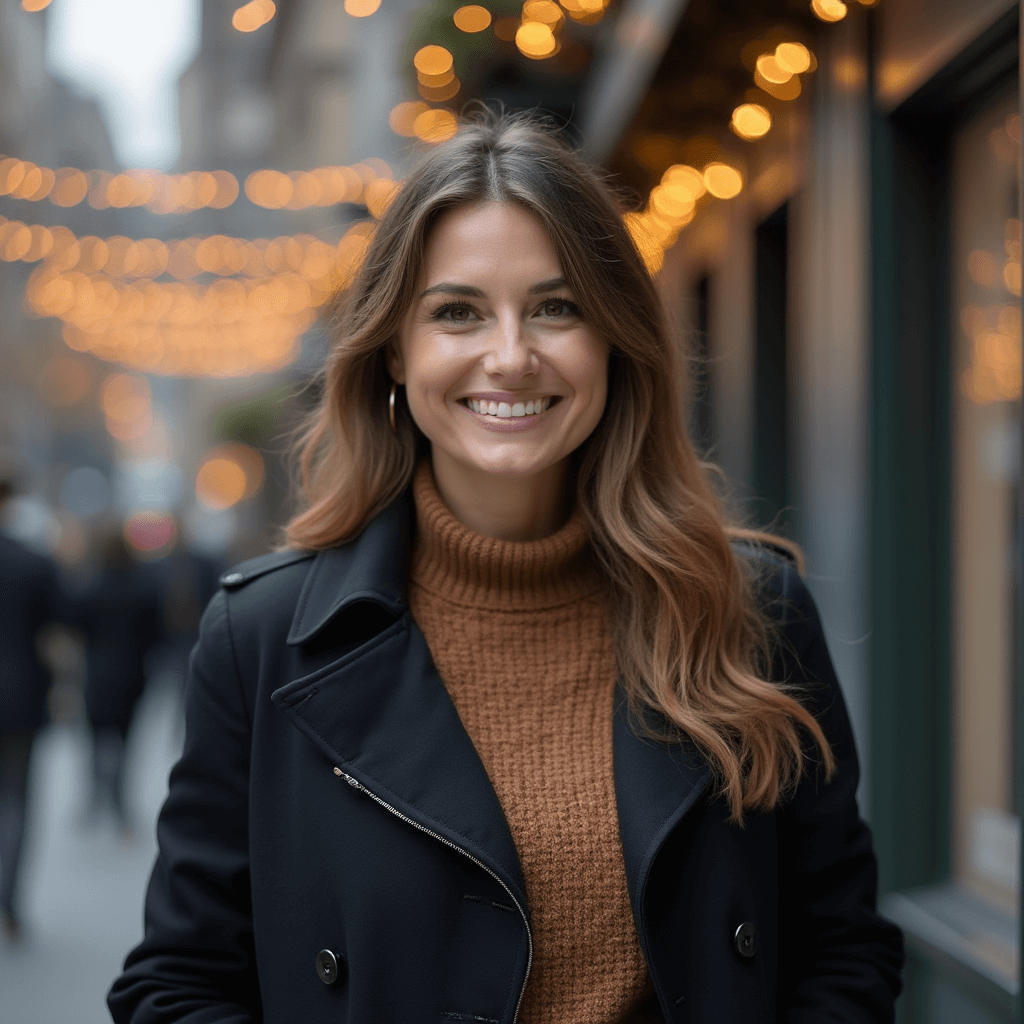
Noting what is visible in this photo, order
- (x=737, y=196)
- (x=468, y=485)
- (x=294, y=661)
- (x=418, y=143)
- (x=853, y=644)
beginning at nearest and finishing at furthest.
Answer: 1. (x=294, y=661)
2. (x=468, y=485)
3. (x=418, y=143)
4. (x=853, y=644)
5. (x=737, y=196)

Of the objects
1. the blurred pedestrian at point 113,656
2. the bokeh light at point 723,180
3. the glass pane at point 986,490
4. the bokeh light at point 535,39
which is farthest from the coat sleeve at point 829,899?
the blurred pedestrian at point 113,656

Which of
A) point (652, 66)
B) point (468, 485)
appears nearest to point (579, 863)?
point (468, 485)

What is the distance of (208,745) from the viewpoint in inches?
72.6

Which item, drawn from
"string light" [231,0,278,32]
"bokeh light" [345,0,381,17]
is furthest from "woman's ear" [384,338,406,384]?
"bokeh light" [345,0,381,17]

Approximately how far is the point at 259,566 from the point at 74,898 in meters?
5.07

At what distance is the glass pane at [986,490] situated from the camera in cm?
331

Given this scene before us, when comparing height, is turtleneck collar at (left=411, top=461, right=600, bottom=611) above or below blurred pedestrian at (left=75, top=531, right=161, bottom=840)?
above

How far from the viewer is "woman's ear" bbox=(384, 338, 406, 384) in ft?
6.94

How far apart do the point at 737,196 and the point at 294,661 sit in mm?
4668

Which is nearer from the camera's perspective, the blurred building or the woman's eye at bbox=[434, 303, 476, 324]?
the woman's eye at bbox=[434, 303, 476, 324]

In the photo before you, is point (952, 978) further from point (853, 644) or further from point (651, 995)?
point (651, 995)

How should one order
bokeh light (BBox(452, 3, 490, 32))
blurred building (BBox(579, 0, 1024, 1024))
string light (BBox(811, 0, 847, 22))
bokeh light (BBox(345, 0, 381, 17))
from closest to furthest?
blurred building (BBox(579, 0, 1024, 1024)), string light (BBox(811, 0, 847, 22)), bokeh light (BBox(452, 3, 490, 32)), bokeh light (BBox(345, 0, 381, 17))

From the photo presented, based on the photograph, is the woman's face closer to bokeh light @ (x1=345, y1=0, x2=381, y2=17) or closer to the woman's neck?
the woman's neck

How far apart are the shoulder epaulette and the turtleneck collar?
0.69 feet
